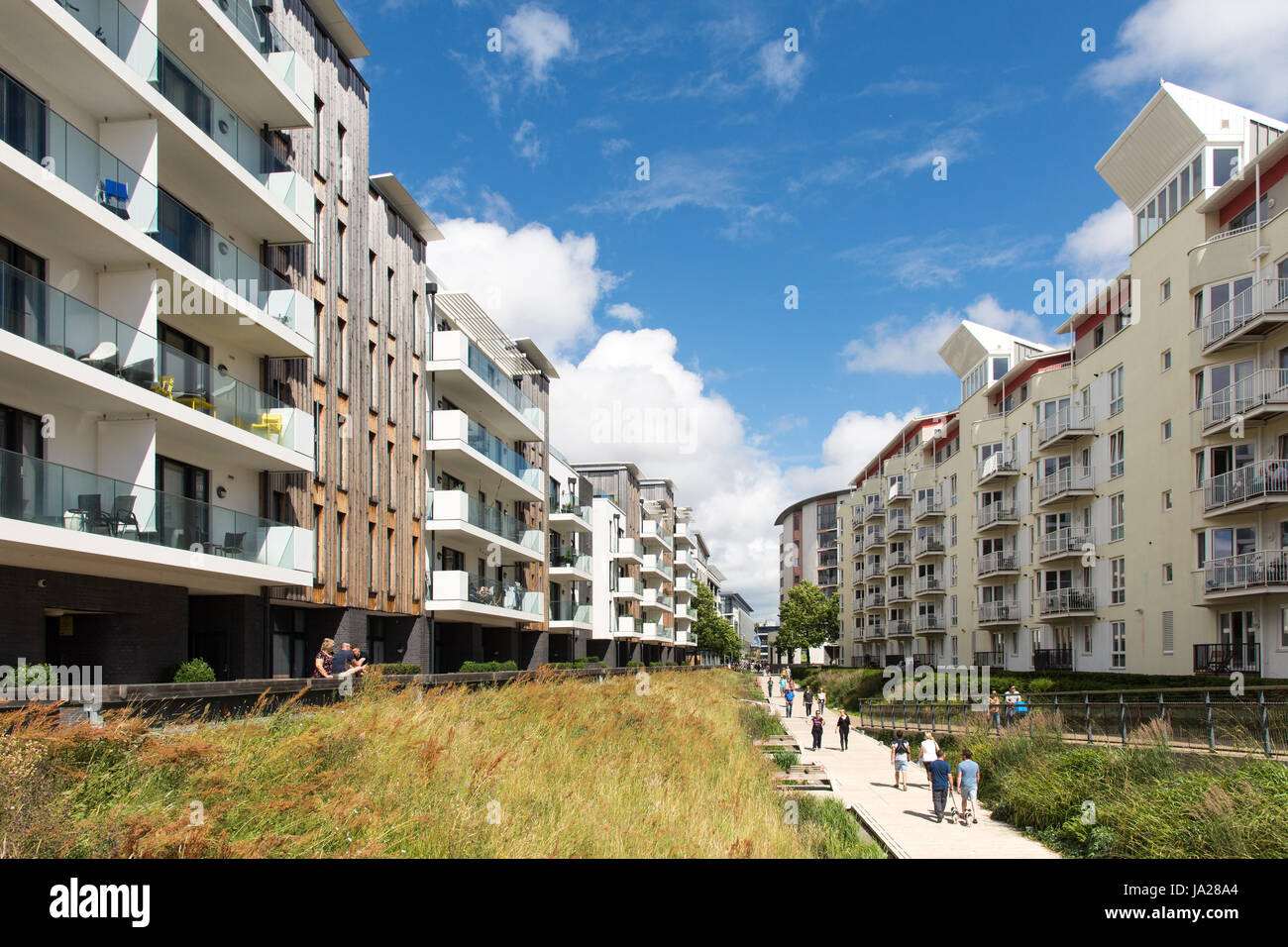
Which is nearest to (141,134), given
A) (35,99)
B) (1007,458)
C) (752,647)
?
(35,99)

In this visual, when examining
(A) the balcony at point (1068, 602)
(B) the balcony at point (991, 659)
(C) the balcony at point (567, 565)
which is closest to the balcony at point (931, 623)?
(B) the balcony at point (991, 659)

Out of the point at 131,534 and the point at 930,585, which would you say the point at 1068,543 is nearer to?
the point at 930,585

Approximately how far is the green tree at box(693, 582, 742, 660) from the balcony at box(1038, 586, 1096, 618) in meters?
54.3

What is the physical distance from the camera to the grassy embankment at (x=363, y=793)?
21.6 ft

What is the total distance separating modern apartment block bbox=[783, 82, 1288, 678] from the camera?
82.0 ft

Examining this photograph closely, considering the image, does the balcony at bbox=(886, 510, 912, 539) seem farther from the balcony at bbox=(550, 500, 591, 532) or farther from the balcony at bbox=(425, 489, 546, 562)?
the balcony at bbox=(425, 489, 546, 562)

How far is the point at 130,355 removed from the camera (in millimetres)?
14922

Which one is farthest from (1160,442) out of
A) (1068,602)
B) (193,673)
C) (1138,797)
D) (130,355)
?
(130,355)

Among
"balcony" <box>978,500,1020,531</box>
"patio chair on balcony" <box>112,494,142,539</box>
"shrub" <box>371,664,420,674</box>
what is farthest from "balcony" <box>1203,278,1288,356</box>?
"patio chair on balcony" <box>112,494,142,539</box>

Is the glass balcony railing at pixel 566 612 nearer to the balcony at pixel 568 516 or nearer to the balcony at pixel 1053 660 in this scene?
the balcony at pixel 568 516

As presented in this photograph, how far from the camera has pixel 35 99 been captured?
13328mm

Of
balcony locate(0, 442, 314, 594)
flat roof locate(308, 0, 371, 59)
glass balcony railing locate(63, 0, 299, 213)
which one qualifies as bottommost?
balcony locate(0, 442, 314, 594)
